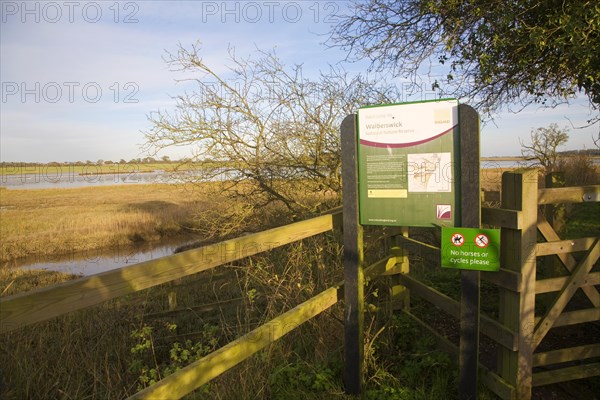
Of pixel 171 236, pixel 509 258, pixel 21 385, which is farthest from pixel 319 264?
pixel 171 236

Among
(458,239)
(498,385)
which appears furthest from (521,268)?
(498,385)

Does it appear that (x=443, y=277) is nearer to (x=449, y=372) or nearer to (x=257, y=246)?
(x=449, y=372)

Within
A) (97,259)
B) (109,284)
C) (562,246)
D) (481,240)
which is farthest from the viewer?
(97,259)

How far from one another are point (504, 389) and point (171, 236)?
20653 millimetres

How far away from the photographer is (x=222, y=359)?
6.96ft

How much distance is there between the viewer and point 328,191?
736 cm

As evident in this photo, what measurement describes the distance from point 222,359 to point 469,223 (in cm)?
180

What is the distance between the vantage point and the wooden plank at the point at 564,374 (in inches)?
121

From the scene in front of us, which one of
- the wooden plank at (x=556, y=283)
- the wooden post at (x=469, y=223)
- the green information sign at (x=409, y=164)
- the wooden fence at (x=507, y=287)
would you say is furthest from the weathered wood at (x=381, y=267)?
the wooden plank at (x=556, y=283)

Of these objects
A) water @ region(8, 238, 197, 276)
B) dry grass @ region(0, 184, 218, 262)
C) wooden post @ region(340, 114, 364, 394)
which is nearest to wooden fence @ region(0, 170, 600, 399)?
wooden post @ region(340, 114, 364, 394)

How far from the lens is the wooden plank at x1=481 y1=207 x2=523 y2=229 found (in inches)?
108

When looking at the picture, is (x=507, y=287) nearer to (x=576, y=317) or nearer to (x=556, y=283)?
(x=556, y=283)

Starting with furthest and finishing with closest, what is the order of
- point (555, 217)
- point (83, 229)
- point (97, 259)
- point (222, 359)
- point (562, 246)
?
1. point (83, 229)
2. point (97, 259)
3. point (555, 217)
4. point (562, 246)
5. point (222, 359)

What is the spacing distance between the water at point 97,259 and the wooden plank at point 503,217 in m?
14.6
